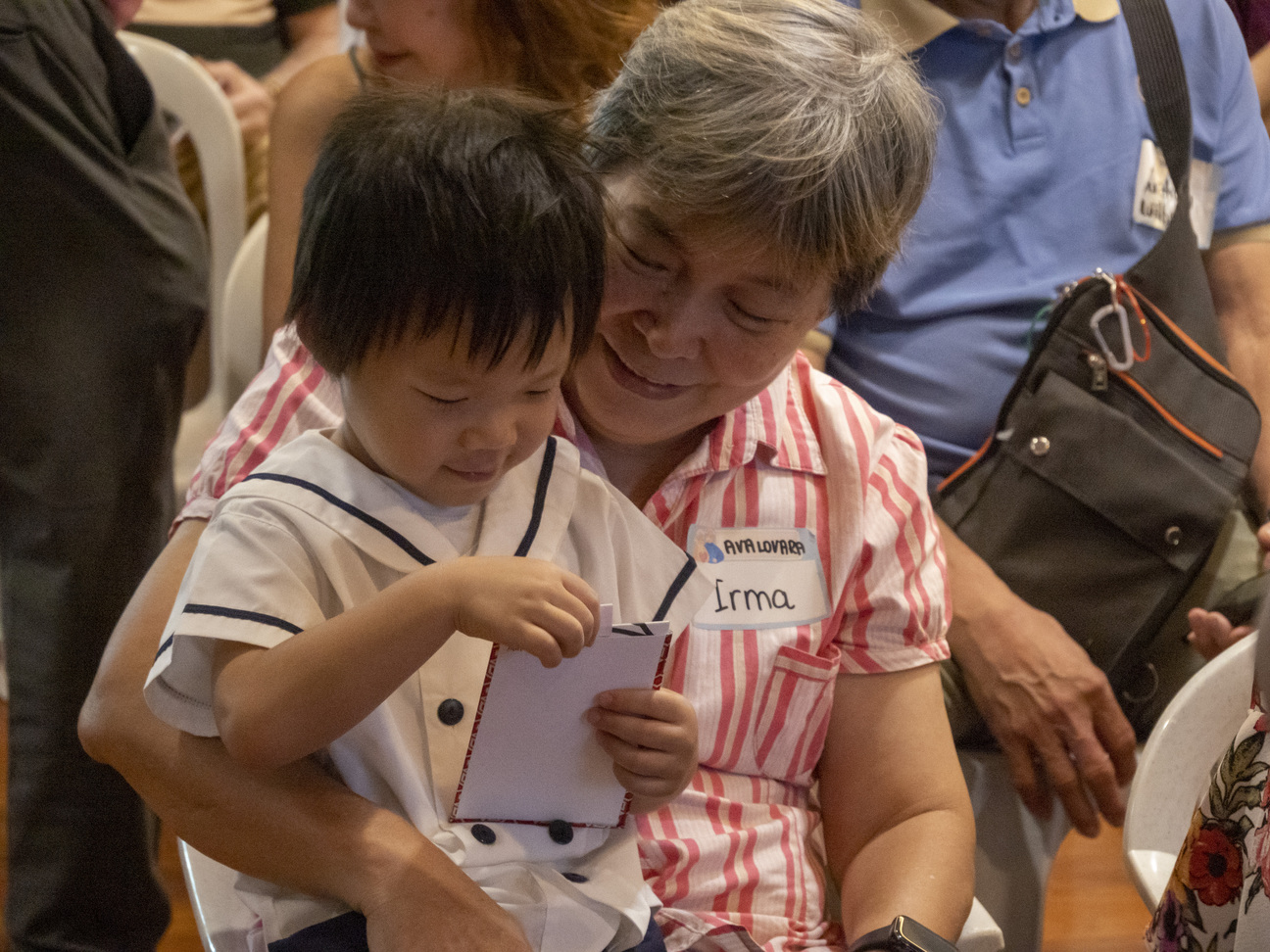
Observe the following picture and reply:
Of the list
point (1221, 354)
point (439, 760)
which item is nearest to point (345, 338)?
point (439, 760)

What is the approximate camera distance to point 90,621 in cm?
191

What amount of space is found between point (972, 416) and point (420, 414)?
1062mm

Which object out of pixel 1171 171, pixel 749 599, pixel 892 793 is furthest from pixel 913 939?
pixel 1171 171

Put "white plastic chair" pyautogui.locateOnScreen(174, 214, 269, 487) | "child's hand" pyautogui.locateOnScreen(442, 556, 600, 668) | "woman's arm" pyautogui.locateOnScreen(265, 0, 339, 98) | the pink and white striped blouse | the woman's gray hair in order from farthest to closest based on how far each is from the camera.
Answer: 1. "woman's arm" pyautogui.locateOnScreen(265, 0, 339, 98)
2. "white plastic chair" pyautogui.locateOnScreen(174, 214, 269, 487)
3. the pink and white striped blouse
4. the woman's gray hair
5. "child's hand" pyautogui.locateOnScreen(442, 556, 600, 668)

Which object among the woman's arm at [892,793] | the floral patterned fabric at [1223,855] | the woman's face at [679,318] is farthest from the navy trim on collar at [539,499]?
the floral patterned fabric at [1223,855]

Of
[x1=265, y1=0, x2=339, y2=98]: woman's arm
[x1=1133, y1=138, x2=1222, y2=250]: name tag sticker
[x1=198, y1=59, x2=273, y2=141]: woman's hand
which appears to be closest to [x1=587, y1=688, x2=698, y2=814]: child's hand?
[x1=1133, y1=138, x2=1222, y2=250]: name tag sticker

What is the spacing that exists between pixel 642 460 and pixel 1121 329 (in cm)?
75

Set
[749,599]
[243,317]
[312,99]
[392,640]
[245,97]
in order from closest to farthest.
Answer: [392,640]
[749,599]
[312,99]
[243,317]
[245,97]

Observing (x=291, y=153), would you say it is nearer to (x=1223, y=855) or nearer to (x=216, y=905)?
(x=216, y=905)

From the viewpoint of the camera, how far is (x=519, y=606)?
877 millimetres

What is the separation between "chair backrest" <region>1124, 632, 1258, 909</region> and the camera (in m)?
1.37

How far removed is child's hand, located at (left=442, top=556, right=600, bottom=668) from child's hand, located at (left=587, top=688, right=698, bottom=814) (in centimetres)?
13

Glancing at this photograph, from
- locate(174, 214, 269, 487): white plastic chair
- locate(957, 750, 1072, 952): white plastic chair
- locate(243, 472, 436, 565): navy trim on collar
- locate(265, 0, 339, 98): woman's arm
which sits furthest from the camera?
locate(265, 0, 339, 98): woman's arm

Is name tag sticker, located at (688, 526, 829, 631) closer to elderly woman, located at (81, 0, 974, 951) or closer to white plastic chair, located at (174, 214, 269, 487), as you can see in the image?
elderly woman, located at (81, 0, 974, 951)
